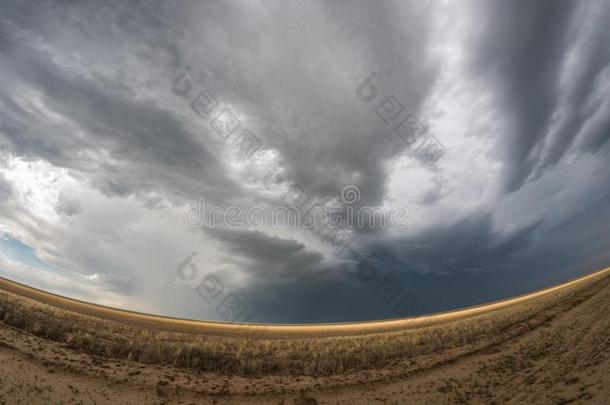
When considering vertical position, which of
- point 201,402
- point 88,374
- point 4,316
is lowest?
point 201,402

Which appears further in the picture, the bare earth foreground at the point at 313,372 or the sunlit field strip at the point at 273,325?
the sunlit field strip at the point at 273,325

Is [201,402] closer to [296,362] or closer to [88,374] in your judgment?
[88,374]

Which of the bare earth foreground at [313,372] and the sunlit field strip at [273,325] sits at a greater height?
the sunlit field strip at [273,325]

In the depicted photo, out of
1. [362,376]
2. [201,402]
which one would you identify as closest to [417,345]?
[362,376]

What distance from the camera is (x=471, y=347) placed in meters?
16.8

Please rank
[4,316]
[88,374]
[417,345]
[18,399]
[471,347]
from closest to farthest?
[18,399]
[88,374]
[471,347]
[4,316]
[417,345]

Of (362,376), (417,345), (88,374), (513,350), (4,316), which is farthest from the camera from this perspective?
(417,345)

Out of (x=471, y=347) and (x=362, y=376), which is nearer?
(x=362, y=376)

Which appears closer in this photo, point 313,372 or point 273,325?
point 313,372

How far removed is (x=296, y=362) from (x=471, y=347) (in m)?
9.47

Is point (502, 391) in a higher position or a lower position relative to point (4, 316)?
lower

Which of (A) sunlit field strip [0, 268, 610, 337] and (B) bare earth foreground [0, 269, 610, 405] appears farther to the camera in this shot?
(A) sunlit field strip [0, 268, 610, 337]

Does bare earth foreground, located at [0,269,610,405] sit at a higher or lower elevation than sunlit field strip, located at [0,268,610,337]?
lower

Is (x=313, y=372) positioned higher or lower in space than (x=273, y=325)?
lower
